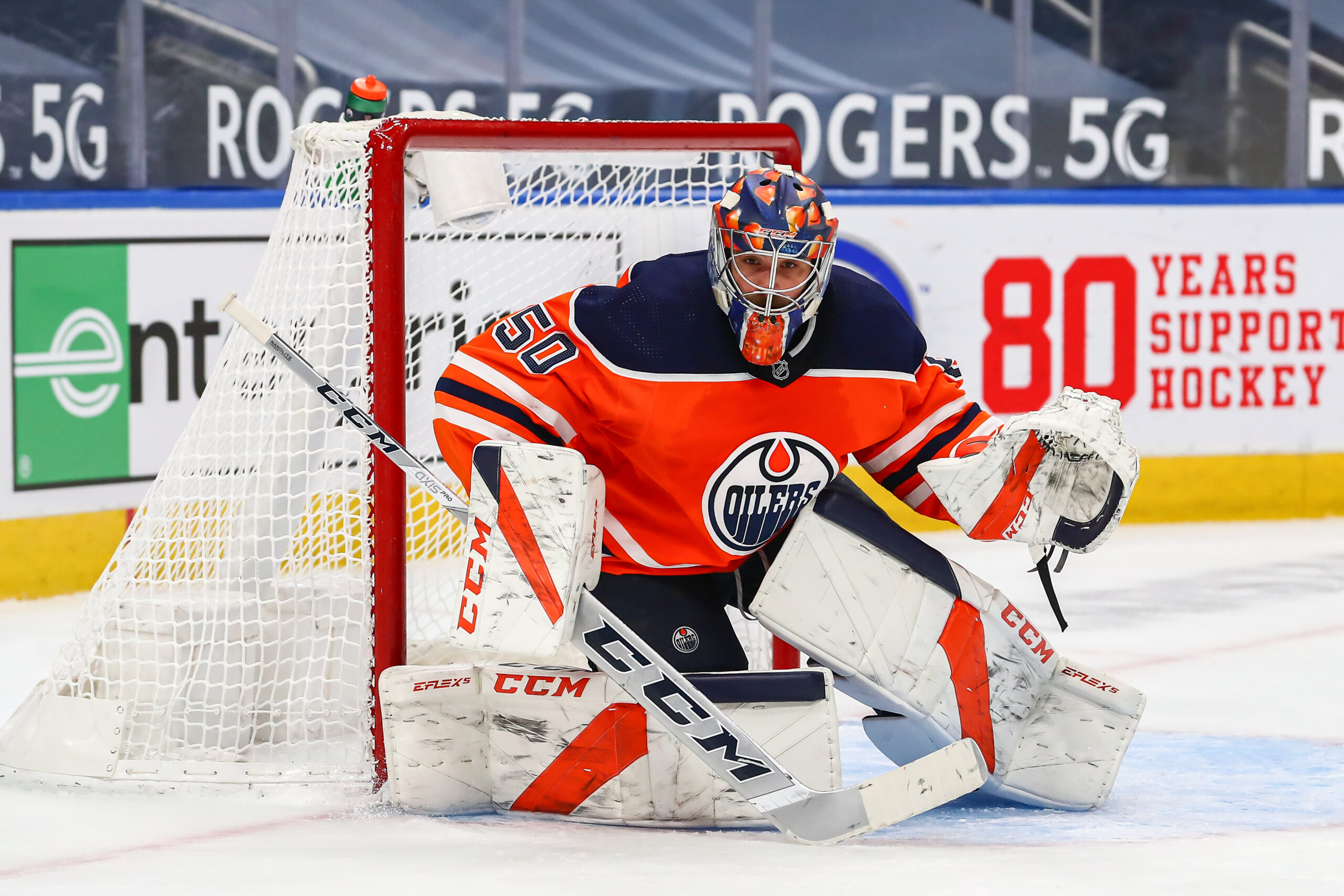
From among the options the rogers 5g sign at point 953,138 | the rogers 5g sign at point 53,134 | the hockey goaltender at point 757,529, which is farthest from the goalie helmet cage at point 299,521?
the rogers 5g sign at point 953,138

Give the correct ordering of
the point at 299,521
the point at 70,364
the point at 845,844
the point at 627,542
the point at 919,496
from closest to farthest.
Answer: the point at 845,844
the point at 627,542
the point at 919,496
the point at 299,521
the point at 70,364

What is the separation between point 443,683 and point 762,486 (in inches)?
20.0

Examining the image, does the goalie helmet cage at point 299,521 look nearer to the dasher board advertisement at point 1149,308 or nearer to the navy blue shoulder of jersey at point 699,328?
the navy blue shoulder of jersey at point 699,328

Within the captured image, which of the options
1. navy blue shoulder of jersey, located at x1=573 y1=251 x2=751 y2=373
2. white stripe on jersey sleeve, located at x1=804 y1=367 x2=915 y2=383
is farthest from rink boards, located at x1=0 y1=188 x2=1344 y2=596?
navy blue shoulder of jersey, located at x1=573 y1=251 x2=751 y2=373

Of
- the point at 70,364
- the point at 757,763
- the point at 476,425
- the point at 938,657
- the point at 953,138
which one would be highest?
the point at 953,138

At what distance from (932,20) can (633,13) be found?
3.09 feet

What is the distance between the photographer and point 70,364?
4363 millimetres

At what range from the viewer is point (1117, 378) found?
18.6ft

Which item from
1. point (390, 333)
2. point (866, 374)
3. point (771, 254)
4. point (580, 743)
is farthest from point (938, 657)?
point (390, 333)

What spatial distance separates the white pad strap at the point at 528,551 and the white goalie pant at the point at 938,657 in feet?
1.28

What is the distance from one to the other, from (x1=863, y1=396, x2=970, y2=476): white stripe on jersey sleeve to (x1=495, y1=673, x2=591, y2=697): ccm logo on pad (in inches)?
22.1

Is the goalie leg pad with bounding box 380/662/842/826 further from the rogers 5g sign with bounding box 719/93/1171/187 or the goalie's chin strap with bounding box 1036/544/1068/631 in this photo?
the rogers 5g sign with bounding box 719/93/1171/187

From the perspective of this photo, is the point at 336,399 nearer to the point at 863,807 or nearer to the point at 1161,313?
the point at 863,807

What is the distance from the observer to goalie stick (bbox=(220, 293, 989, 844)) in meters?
2.43
